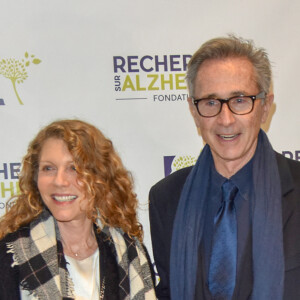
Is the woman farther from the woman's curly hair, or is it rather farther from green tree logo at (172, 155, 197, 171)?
green tree logo at (172, 155, 197, 171)

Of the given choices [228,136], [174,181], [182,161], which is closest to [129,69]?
[182,161]

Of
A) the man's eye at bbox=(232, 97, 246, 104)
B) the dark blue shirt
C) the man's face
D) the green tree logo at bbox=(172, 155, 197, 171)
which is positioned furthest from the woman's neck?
the green tree logo at bbox=(172, 155, 197, 171)

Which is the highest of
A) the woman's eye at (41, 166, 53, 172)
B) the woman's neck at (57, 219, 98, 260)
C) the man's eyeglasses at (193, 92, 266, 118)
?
the man's eyeglasses at (193, 92, 266, 118)

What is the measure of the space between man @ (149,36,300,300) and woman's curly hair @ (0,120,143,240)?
0.29 meters

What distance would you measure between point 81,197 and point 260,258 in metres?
0.78

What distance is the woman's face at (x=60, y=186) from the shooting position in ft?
6.52

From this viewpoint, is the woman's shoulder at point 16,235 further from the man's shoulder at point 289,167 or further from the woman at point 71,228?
the man's shoulder at point 289,167

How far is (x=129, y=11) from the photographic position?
2951mm

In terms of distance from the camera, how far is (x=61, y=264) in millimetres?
1989

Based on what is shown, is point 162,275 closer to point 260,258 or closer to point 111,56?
point 260,258

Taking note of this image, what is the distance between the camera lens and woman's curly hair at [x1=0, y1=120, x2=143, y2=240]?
203 centimetres

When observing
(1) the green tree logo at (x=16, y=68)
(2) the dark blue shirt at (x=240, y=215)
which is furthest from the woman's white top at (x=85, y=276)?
(1) the green tree logo at (x=16, y=68)

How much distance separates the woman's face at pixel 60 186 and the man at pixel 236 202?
475mm

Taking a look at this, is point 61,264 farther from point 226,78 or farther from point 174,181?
point 226,78
